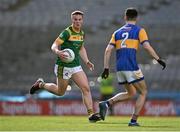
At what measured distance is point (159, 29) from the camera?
31.5m

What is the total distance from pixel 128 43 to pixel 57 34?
1979cm

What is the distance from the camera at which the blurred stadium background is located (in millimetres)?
28500

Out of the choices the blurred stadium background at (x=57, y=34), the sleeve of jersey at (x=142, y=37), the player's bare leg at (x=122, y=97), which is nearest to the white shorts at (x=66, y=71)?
the player's bare leg at (x=122, y=97)

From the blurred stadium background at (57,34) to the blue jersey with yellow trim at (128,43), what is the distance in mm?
13916

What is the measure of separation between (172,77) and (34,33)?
8.06m

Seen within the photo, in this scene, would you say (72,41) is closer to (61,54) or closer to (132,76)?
(61,54)

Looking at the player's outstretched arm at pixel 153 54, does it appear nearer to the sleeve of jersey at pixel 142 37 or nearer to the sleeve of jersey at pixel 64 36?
the sleeve of jersey at pixel 142 37

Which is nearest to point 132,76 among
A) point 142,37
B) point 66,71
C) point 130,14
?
point 142,37

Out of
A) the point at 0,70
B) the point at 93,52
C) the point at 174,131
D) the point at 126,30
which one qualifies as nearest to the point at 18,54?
the point at 0,70

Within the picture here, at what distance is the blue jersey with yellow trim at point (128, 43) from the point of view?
41.7ft

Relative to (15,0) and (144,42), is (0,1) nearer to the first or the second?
(15,0)

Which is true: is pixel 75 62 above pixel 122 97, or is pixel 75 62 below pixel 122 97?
above

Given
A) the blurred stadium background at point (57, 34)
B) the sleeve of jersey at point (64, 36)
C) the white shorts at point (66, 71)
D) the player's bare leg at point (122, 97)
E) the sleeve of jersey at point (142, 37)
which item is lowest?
the player's bare leg at point (122, 97)

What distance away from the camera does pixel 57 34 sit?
32.3 meters
